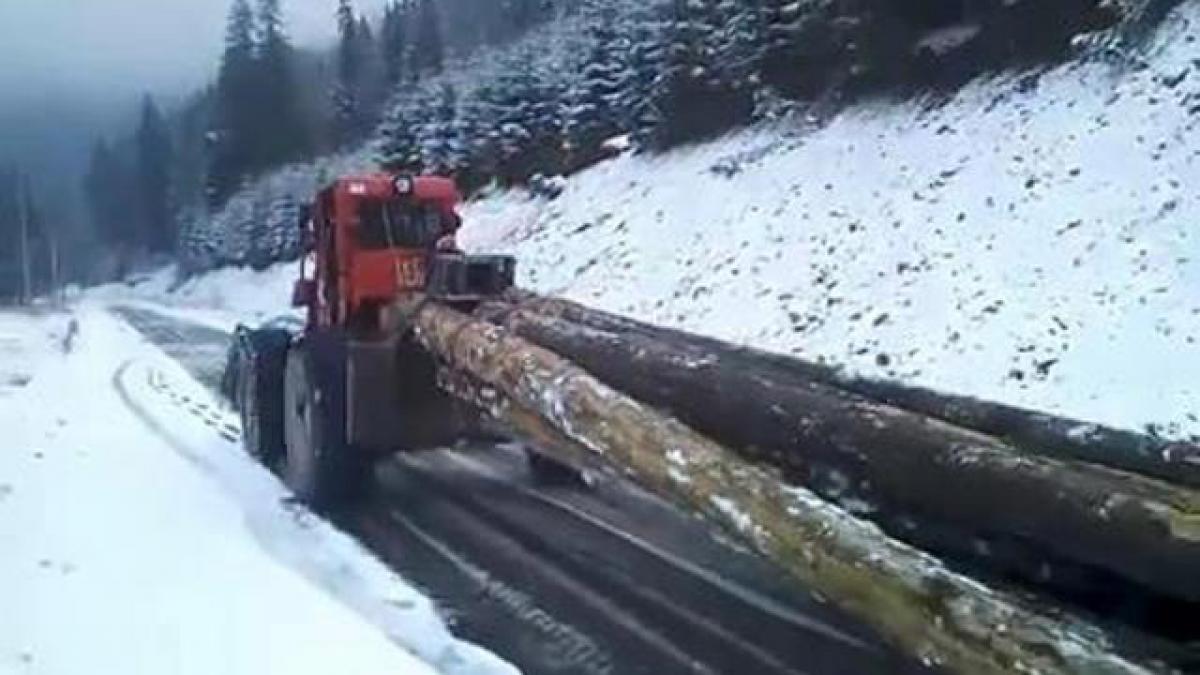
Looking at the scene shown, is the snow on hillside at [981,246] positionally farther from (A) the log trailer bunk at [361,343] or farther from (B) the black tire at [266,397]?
(B) the black tire at [266,397]

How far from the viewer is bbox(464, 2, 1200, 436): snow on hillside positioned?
1341cm

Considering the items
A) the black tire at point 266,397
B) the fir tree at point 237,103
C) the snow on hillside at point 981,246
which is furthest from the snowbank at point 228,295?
the black tire at point 266,397

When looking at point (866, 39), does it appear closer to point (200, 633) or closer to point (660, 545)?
point (660, 545)

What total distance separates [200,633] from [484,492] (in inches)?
207

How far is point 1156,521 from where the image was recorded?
18.1 feet

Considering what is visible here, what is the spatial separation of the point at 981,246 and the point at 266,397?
26.6 feet

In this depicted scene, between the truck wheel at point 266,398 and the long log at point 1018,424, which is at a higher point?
the long log at point 1018,424

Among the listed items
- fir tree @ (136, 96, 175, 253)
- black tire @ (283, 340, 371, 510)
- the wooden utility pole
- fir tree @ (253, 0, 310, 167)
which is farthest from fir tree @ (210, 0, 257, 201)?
black tire @ (283, 340, 371, 510)

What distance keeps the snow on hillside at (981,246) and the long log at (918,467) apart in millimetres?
3980

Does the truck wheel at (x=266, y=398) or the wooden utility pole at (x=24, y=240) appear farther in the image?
the wooden utility pole at (x=24, y=240)

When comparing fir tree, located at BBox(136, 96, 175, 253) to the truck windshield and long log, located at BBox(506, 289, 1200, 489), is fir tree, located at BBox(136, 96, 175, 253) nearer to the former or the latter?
the truck windshield

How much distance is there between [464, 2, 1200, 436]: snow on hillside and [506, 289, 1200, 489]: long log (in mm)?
3138

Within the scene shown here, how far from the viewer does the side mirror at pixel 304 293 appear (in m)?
13.8

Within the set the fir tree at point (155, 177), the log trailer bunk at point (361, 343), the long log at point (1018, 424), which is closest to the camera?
the long log at point (1018, 424)
